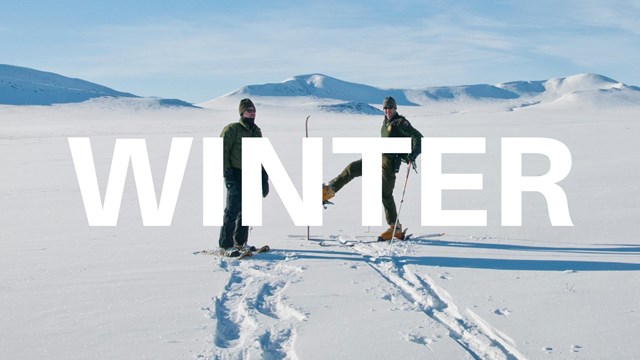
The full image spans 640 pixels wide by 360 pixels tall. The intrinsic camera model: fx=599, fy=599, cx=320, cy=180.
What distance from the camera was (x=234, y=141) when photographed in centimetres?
644

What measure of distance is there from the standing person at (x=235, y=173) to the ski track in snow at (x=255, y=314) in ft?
1.87

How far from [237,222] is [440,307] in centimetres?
280

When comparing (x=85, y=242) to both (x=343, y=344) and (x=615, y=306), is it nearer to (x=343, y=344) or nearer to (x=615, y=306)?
(x=343, y=344)

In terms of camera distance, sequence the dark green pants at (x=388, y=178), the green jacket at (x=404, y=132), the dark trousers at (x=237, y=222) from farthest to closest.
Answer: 1. the dark green pants at (x=388, y=178)
2. the green jacket at (x=404, y=132)
3. the dark trousers at (x=237, y=222)

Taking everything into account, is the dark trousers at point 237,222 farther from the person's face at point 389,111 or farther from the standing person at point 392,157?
the person's face at point 389,111

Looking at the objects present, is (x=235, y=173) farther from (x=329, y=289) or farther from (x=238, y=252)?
(x=329, y=289)

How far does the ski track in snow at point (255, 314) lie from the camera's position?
3.70 meters

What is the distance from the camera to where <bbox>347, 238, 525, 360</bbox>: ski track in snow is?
145 inches

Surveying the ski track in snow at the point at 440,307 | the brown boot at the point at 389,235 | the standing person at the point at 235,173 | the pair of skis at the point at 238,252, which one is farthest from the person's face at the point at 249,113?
the brown boot at the point at 389,235

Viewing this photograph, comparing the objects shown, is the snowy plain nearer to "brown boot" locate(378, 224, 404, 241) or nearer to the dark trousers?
"brown boot" locate(378, 224, 404, 241)

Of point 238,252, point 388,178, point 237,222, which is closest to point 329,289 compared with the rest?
point 238,252

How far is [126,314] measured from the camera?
438cm

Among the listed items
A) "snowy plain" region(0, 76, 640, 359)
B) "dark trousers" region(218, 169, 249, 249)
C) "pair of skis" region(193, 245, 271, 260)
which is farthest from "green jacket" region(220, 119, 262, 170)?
"snowy plain" region(0, 76, 640, 359)

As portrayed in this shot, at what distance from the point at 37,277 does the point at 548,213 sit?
6.67 meters
